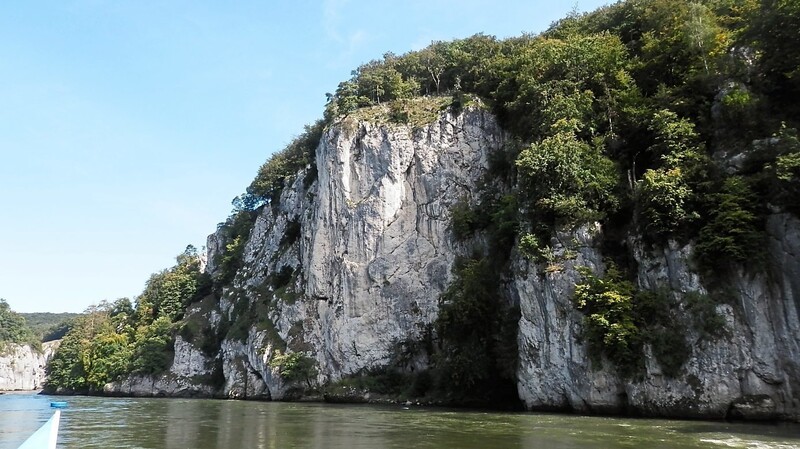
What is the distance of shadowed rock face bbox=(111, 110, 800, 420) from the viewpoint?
2153cm

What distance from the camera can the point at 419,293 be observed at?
41.1m

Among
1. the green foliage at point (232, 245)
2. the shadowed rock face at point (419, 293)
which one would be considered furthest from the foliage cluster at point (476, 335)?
the green foliage at point (232, 245)

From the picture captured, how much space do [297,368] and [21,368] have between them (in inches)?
3784

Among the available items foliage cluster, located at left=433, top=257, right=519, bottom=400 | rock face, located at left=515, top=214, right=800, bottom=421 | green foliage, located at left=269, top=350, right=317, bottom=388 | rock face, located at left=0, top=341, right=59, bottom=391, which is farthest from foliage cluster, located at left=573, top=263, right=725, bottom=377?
rock face, located at left=0, top=341, right=59, bottom=391

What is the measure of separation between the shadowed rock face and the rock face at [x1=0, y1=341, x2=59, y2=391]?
59571 mm

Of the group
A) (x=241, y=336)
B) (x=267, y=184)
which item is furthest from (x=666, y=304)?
(x=267, y=184)

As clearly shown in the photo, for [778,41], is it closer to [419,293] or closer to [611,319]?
[611,319]

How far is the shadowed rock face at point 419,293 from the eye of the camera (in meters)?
21.5

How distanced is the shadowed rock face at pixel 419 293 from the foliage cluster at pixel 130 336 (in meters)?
2.85

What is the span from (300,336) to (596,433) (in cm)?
3226

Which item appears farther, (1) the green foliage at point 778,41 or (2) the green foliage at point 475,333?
(2) the green foliage at point 475,333

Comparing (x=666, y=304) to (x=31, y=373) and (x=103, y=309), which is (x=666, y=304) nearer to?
(x=103, y=309)

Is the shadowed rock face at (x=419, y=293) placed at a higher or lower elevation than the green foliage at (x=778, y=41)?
lower

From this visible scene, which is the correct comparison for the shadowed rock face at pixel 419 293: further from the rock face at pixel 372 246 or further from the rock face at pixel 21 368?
the rock face at pixel 21 368
